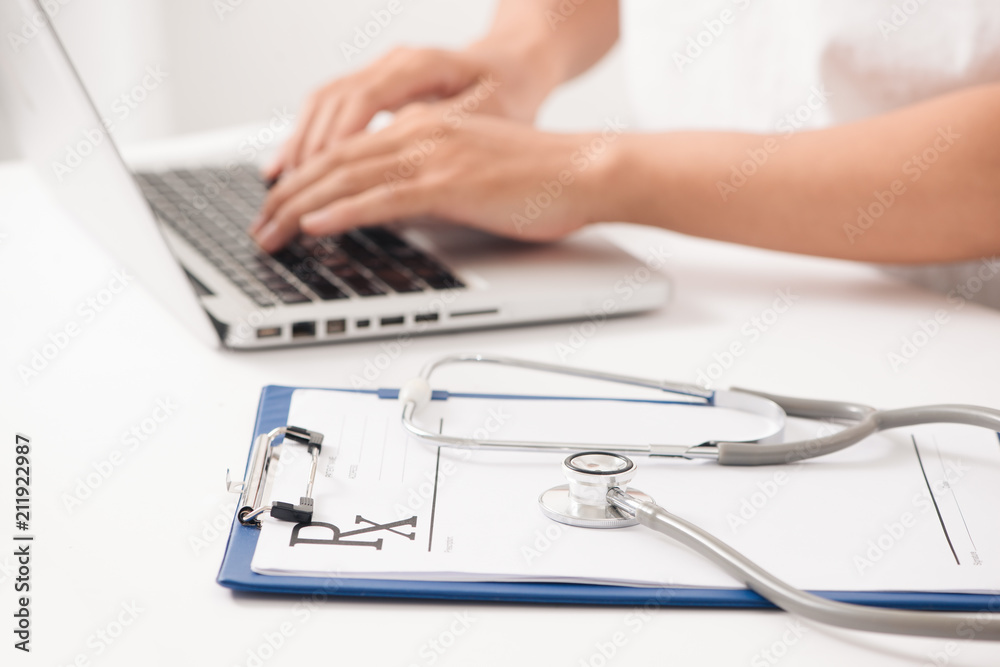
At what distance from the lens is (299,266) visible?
30.2 inches

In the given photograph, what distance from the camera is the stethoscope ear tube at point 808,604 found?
0.37 meters

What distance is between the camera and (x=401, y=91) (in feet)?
3.31

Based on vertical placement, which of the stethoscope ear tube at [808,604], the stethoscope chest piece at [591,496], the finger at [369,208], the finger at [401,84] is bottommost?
the stethoscope ear tube at [808,604]

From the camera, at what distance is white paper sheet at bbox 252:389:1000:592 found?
42cm

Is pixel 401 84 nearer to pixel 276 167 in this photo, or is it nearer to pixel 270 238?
pixel 276 167

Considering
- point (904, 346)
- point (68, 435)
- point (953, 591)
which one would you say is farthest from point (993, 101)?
point (68, 435)

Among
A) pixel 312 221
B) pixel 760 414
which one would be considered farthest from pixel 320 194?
pixel 760 414

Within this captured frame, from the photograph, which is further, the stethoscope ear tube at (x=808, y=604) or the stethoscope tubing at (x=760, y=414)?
the stethoscope tubing at (x=760, y=414)

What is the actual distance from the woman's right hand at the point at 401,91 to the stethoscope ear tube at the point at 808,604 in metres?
0.65

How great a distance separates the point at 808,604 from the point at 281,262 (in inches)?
20.8

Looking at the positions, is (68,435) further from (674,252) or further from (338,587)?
(674,252)

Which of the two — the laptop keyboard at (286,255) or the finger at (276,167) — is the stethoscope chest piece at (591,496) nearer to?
the laptop keyboard at (286,255)

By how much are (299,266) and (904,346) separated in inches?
18.8

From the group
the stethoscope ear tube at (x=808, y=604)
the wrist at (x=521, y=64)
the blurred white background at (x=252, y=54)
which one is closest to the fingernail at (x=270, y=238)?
the wrist at (x=521, y=64)
